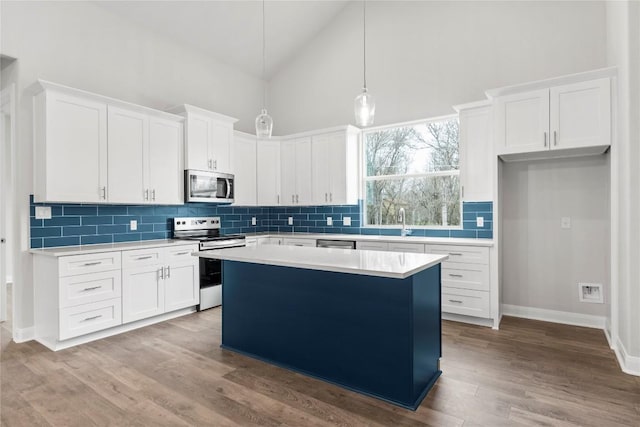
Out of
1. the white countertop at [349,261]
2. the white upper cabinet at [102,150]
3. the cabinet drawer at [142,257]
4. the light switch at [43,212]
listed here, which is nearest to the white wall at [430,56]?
the white upper cabinet at [102,150]

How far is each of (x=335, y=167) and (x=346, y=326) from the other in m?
2.92

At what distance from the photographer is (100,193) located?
3.55 m

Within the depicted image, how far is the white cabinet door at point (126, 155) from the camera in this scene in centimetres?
365

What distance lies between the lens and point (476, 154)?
155 inches

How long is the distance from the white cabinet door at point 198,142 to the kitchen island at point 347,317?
73.2 inches

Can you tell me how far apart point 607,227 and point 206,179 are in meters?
4.37

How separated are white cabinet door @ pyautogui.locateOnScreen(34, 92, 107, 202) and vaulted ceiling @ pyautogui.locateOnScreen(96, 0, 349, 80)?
140 cm

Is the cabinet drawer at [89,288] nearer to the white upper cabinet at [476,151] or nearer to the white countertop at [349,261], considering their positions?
the white countertop at [349,261]

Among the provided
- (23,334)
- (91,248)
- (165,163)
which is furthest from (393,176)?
(23,334)

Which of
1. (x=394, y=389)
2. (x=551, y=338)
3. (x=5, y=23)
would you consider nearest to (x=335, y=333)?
(x=394, y=389)

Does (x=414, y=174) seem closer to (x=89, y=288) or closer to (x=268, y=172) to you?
(x=268, y=172)

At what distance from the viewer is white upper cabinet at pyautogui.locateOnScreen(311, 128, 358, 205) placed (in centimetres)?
491

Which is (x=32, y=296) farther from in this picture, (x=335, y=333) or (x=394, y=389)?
(x=394, y=389)

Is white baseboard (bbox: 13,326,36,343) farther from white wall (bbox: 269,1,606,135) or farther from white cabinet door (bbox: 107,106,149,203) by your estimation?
white wall (bbox: 269,1,606,135)
